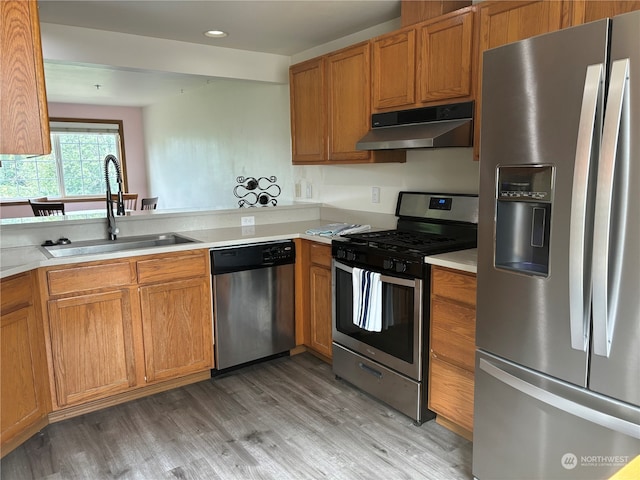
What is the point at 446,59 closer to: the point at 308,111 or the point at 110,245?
the point at 308,111

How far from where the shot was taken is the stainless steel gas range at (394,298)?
2355mm

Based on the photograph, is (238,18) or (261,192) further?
(261,192)

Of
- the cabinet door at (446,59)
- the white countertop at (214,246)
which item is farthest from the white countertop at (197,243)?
the cabinet door at (446,59)

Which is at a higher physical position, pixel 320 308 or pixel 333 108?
pixel 333 108

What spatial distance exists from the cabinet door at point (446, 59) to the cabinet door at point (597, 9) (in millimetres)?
528

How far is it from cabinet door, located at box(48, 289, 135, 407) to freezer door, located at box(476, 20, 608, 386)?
1.98 metres

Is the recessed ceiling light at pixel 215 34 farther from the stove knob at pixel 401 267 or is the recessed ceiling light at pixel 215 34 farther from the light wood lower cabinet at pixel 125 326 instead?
the stove knob at pixel 401 267

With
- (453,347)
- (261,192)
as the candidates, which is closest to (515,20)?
(453,347)

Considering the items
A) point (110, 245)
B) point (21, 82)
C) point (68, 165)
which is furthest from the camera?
point (68, 165)

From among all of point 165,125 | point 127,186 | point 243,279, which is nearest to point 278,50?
point 243,279

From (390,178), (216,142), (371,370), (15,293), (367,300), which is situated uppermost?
(216,142)

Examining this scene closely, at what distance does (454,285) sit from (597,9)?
1.29 metres

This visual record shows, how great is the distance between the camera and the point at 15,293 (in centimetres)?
217

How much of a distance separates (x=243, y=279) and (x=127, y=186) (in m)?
6.34
